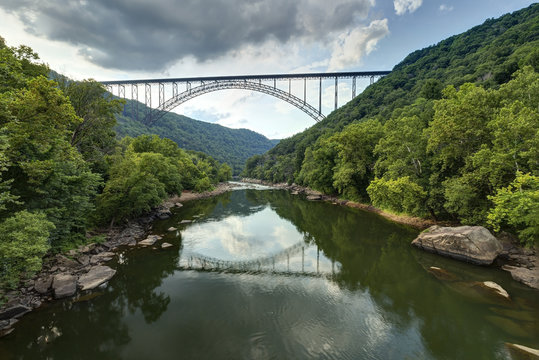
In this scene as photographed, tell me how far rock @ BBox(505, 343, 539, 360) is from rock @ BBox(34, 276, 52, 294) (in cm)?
1546

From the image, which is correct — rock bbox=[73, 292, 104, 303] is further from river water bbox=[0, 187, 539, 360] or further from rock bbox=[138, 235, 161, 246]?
rock bbox=[138, 235, 161, 246]

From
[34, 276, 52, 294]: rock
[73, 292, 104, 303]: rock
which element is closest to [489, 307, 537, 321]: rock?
[73, 292, 104, 303]: rock

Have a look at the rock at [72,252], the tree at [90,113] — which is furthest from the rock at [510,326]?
the tree at [90,113]

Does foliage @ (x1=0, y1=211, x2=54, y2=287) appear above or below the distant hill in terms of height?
A: below

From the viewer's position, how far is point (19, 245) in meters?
6.70

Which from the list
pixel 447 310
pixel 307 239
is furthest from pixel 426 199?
pixel 447 310

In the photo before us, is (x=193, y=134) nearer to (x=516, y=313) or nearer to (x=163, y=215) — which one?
(x=163, y=215)

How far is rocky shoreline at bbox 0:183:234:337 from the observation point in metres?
7.86

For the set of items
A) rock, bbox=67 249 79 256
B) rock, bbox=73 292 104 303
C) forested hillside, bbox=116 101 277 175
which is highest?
forested hillside, bbox=116 101 277 175

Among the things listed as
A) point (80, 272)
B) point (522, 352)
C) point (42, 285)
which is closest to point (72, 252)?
point (80, 272)

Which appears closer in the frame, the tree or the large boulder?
the large boulder

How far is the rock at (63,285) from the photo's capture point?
8.96m

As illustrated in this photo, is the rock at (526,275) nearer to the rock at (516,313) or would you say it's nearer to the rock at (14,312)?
the rock at (516,313)

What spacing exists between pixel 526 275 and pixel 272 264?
11169 millimetres
